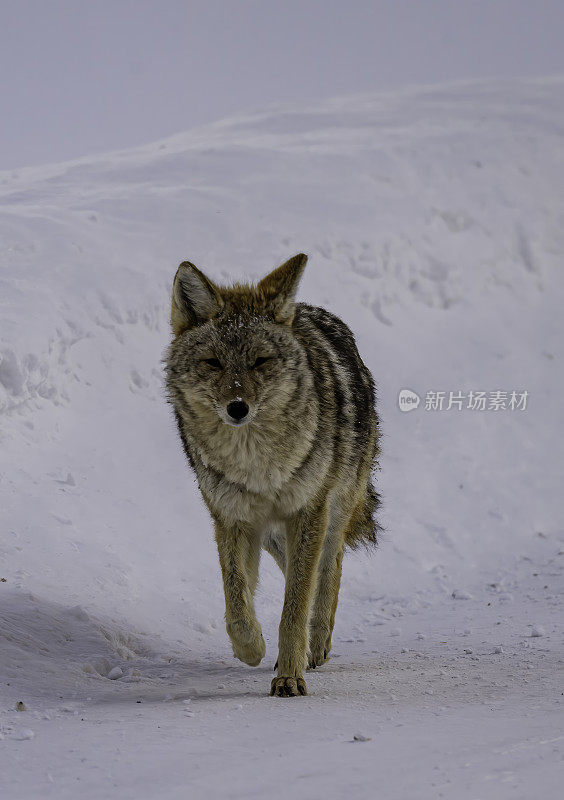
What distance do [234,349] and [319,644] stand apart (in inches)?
96.2

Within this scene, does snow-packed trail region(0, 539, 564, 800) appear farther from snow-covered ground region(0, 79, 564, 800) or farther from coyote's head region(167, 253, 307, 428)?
coyote's head region(167, 253, 307, 428)

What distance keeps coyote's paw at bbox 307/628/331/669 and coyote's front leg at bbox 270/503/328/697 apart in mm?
1021

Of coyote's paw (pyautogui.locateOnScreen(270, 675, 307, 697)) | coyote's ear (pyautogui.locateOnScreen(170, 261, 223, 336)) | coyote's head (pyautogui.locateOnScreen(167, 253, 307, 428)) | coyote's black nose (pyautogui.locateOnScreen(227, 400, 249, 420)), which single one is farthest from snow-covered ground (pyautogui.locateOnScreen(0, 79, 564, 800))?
coyote's ear (pyautogui.locateOnScreen(170, 261, 223, 336))

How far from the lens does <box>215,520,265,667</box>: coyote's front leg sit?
5.31m

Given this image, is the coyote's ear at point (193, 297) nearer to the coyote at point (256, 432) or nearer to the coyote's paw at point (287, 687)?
the coyote at point (256, 432)

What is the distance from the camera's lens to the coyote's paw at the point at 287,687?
5.07 metres

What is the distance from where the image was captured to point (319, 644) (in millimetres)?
6336

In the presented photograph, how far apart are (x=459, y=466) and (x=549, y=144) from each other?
462 inches

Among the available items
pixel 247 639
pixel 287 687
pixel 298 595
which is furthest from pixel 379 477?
pixel 287 687

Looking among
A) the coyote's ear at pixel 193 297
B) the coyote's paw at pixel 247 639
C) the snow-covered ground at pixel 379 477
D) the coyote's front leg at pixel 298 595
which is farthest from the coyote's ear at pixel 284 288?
the snow-covered ground at pixel 379 477

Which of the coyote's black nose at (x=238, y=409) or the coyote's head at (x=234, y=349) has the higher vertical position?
the coyote's head at (x=234, y=349)

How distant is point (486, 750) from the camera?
A: 3.62m

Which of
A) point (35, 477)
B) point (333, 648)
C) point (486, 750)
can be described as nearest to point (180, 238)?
point (35, 477)

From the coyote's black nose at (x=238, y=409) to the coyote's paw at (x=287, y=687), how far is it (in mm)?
1512
